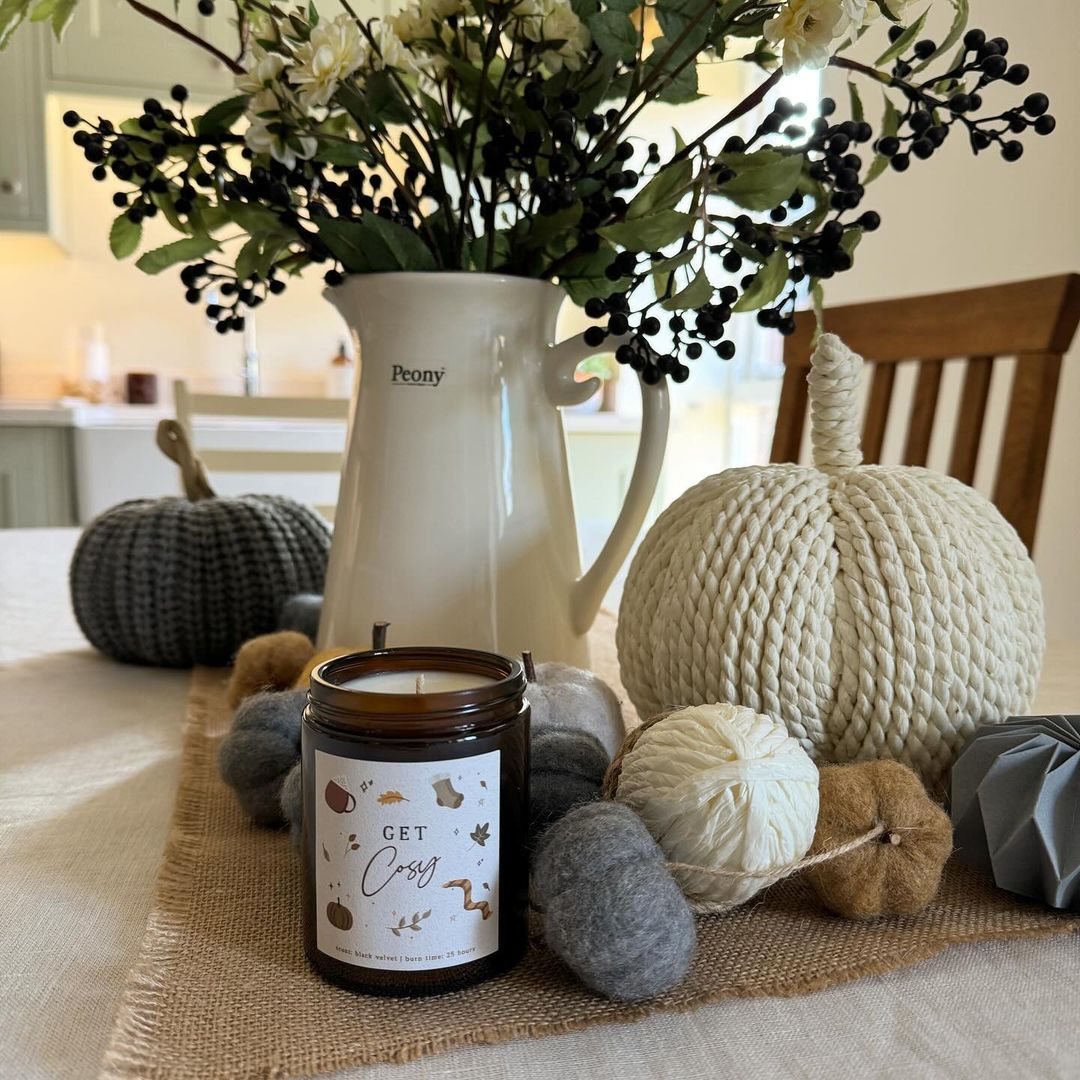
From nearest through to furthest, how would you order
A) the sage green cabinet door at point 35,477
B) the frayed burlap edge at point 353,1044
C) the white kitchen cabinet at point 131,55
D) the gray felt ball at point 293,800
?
the frayed burlap edge at point 353,1044
the gray felt ball at point 293,800
the sage green cabinet door at point 35,477
the white kitchen cabinet at point 131,55

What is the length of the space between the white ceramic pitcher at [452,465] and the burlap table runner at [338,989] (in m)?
0.17

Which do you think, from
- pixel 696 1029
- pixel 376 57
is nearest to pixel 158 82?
pixel 376 57

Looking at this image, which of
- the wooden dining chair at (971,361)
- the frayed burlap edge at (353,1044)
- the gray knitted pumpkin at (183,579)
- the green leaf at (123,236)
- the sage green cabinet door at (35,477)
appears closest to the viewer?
the frayed burlap edge at (353,1044)

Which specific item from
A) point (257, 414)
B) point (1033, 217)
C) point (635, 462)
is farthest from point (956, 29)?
point (1033, 217)

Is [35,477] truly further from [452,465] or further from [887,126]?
[887,126]

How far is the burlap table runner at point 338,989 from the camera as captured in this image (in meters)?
0.30

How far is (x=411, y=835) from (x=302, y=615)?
41 centimetres

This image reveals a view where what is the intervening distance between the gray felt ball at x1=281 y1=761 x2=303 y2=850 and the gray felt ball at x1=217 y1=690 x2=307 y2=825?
0.10 ft

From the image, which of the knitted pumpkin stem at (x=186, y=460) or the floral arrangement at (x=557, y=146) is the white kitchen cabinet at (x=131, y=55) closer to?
the knitted pumpkin stem at (x=186, y=460)

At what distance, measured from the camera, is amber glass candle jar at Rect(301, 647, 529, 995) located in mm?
313

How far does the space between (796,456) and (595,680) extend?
0.64 metres

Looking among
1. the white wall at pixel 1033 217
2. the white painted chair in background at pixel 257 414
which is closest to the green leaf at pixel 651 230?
the white painted chair in background at pixel 257 414

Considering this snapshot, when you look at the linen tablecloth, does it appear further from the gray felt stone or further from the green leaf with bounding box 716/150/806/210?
the green leaf with bounding box 716/150/806/210

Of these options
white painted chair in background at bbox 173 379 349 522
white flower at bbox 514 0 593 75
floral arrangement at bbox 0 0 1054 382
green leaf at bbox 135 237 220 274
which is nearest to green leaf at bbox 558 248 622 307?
floral arrangement at bbox 0 0 1054 382
